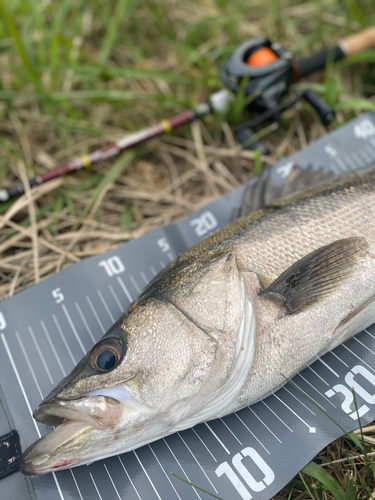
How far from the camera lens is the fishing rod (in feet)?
10.3

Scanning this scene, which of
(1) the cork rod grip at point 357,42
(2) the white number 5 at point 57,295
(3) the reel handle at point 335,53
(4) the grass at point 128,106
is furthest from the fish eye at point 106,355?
(1) the cork rod grip at point 357,42

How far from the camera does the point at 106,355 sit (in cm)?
177

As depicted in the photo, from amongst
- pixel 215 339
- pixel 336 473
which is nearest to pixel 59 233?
pixel 215 339

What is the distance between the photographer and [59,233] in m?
3.17

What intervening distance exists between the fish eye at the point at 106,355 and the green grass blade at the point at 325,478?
105cm

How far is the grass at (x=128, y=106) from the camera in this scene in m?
3.12

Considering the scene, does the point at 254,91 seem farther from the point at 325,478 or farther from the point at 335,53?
the point at 325,478

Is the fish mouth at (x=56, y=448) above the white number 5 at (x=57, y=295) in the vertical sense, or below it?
below

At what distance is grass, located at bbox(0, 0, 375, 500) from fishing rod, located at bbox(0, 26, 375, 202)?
129mm

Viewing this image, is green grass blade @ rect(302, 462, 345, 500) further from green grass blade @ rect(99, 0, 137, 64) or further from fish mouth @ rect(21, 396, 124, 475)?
green grass blade @ rect(99, 0, 137, 64)

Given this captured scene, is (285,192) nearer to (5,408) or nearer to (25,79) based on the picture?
(5,408)

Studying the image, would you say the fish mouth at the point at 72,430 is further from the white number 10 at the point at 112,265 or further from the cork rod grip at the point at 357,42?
Result: the cork rod grip at the point at 357,42

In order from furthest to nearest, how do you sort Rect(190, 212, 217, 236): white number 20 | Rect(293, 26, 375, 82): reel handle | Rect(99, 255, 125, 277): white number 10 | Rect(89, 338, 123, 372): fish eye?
Rect(293, 26, 375, 82): reel handle < Rect(190, 212, 217, 236): white number 20 < Rect(99, 255, 125, 277): white number 10 < Rect(89, 338, 123, 372): fish eye

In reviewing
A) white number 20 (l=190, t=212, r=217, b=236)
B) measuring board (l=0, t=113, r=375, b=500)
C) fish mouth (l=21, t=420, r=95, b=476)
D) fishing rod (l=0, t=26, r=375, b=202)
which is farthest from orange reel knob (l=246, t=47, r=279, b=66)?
fish mouth (l=21, t=420, r=95, b=476)
